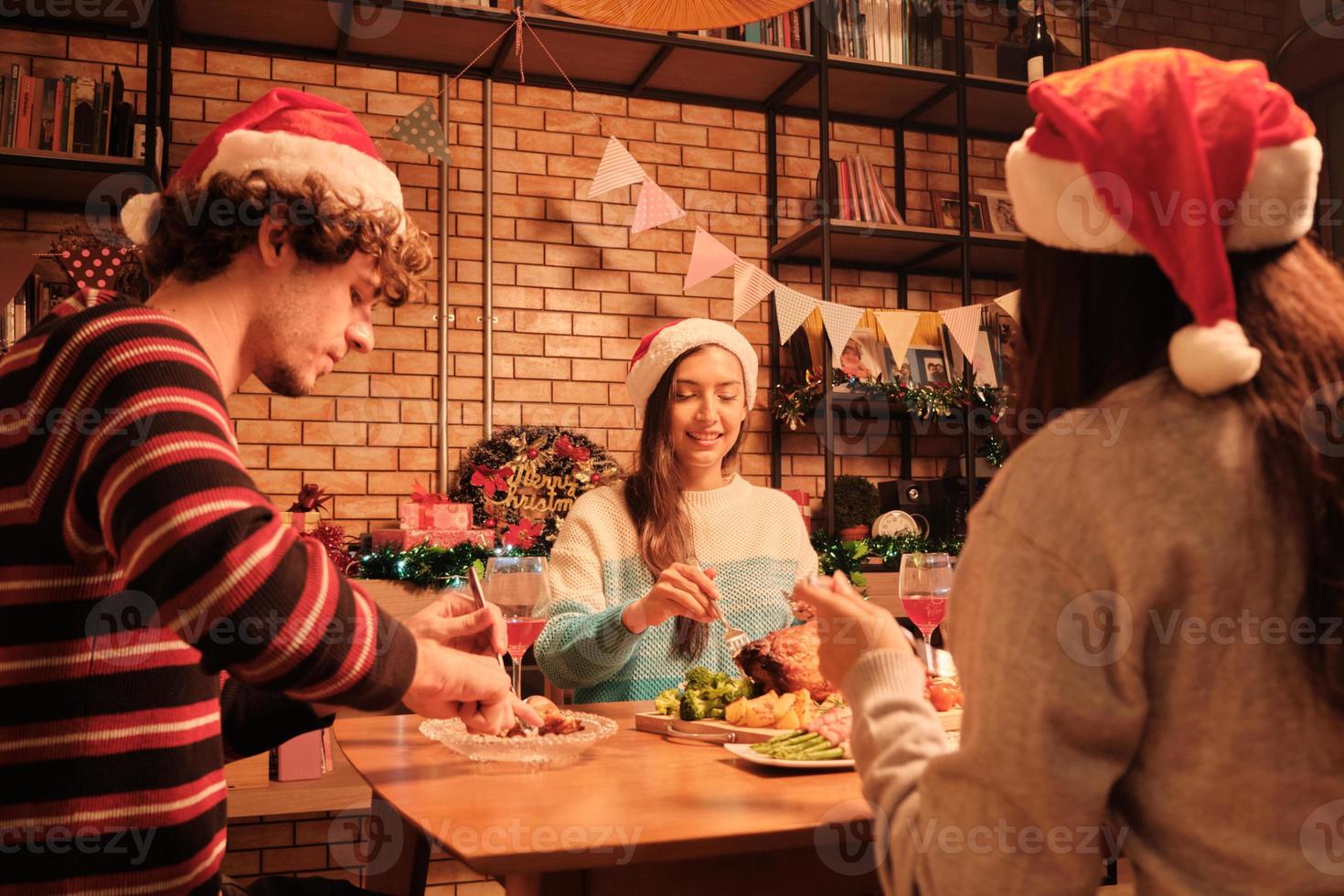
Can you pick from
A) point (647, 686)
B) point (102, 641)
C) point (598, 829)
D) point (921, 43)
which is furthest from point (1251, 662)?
point (921, 43)

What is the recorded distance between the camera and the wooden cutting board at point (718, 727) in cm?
159

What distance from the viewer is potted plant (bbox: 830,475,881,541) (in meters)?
4.33

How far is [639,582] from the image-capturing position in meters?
2.52

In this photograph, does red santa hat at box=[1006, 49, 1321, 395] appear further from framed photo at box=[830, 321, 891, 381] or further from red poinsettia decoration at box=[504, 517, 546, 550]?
framed photo at box=[830, 321, 891, 381]

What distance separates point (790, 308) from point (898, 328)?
479 mm

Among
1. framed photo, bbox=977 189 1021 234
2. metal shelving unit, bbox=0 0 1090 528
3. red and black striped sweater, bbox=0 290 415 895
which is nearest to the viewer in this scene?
red and black striped sweater, bbox=0 290 415 895

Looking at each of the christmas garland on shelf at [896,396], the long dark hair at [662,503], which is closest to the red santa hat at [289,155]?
the long dark hair at [662,503]

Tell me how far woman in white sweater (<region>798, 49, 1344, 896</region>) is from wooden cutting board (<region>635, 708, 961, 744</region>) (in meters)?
0.69

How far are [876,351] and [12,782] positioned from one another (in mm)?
3816

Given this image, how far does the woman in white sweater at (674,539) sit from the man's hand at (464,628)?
1.83ft

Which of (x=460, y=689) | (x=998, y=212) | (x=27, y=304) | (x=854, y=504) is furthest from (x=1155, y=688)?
(x=998, y=212)

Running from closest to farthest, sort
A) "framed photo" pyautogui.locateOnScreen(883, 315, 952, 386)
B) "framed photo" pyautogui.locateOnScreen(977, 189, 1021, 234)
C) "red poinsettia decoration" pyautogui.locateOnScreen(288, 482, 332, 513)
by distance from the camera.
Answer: "red poinsettia decoration" pyautogui.locateOnScreen(288, 482, 332, 513), "framed photo" pyautogui.locateOnScreen(883, 315, 952, 386), "framed photo" pyautogui.locateOnScreen(977, 189, 1021, 234)

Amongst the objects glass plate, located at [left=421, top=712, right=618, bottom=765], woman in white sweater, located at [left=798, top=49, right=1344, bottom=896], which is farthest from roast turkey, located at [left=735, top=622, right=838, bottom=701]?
woman in white sweater, located at [left=798, top=49, right=1344, bottom=896]

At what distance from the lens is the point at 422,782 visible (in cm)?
135
